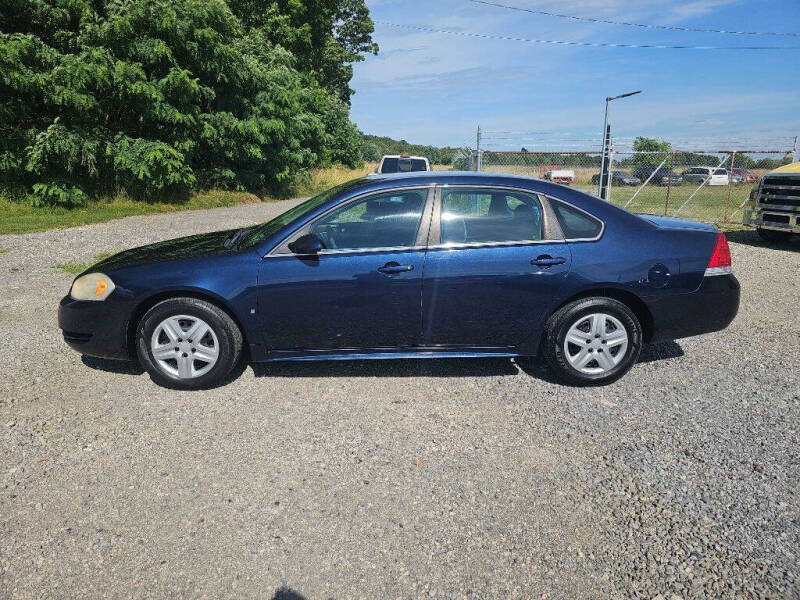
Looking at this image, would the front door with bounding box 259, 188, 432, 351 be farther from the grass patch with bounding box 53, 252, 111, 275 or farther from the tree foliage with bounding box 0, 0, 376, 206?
the tree foliage with bounding box 0, 0, 376, 206

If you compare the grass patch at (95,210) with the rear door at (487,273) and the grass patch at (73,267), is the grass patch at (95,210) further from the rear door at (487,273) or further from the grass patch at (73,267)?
the rear door at (487,273)

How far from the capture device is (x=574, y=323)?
4043 millimetres

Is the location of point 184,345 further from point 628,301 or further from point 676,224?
point 676,224

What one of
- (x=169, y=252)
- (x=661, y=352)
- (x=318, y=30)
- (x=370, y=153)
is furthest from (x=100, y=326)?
(x=370, y=153)

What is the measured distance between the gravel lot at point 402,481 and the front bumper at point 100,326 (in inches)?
11.5

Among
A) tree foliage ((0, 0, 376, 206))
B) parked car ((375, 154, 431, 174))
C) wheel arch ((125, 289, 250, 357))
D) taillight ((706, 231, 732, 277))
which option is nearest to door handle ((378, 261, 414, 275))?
wheel arch ((125, 289, 250, 357))

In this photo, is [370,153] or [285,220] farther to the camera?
[370,153]

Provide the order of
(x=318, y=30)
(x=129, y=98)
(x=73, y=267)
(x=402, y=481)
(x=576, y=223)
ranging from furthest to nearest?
(x=318, y=30)
(x=129, y=98)
(x=73, y=267)
(x=576, y=223)
(x=402, y=481)

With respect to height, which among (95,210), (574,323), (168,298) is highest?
(95,210)

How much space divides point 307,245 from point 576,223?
1.99 meters

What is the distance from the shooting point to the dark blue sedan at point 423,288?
3.90 m

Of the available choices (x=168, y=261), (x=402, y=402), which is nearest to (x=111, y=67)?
(x=168, y=261)

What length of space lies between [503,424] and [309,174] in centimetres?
2572

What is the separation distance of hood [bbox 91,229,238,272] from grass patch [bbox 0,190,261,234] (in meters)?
9.71
